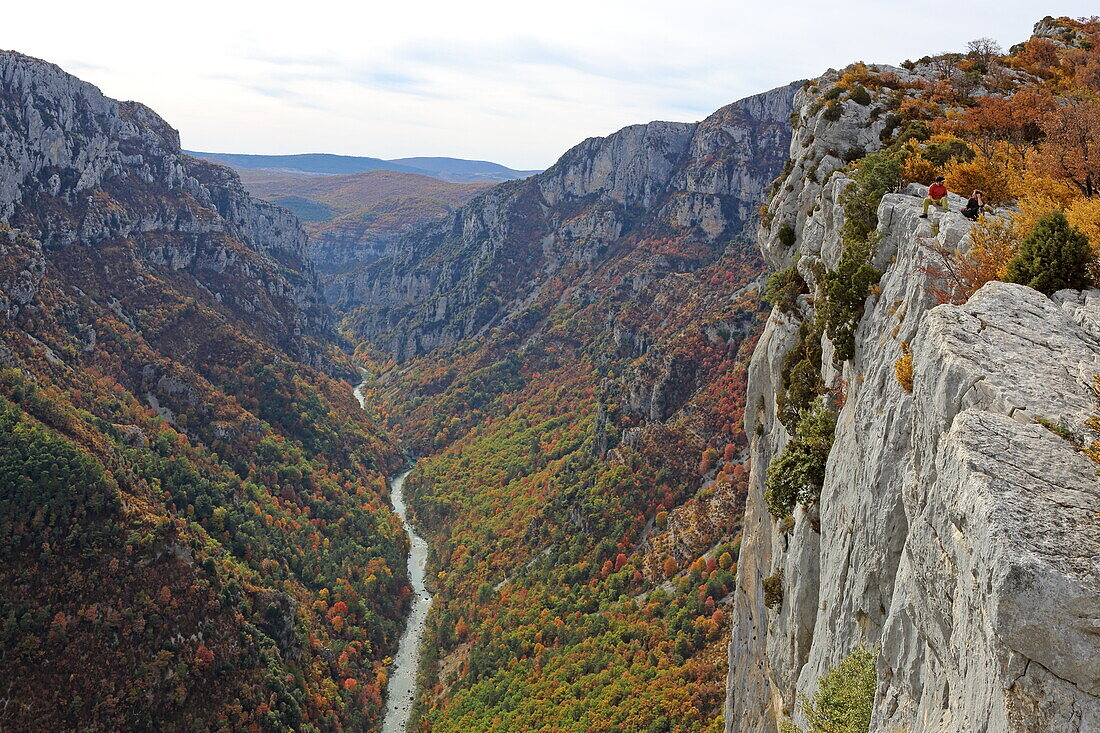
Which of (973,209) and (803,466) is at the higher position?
(973,209)

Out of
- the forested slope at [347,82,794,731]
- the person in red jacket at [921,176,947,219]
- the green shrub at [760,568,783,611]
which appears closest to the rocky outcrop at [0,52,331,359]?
the forested slope at [347,82,794,731]

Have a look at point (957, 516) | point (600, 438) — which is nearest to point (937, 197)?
point (957, 516)

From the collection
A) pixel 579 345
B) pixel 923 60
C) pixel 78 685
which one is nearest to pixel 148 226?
pixel 579 345

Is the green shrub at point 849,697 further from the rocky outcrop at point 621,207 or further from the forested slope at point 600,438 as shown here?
the rocky outcrop at point 621,207

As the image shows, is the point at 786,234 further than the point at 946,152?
Yes

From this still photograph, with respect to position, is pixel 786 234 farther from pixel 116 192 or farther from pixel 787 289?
pixel 116 192

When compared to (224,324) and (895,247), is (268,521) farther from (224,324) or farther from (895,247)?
(895,247)

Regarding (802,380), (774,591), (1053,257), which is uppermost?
(1053,257)

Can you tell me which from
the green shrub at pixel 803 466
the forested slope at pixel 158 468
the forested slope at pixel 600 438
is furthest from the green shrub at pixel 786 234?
the forested slope at pixel 158 468
